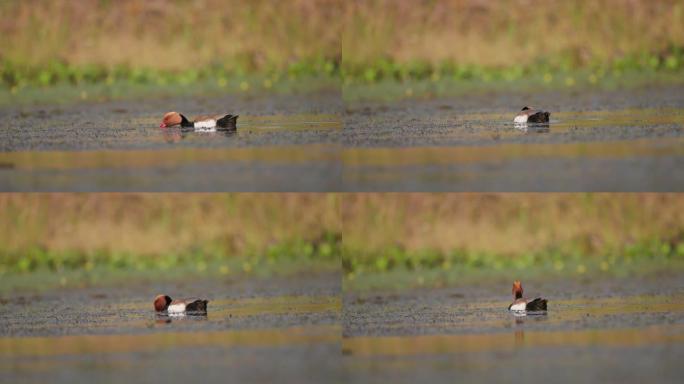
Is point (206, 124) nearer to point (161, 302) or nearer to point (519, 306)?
point (161, 302)

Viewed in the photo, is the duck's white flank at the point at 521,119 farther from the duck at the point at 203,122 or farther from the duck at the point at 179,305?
the duck at the point at 179,305

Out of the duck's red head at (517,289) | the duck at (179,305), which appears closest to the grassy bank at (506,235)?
the duck's red head at (517,289)

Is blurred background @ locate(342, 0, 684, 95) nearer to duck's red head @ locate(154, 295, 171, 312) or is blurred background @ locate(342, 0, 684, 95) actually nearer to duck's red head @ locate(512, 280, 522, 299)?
duck's red head @ locate(512, 280, 522, 299)

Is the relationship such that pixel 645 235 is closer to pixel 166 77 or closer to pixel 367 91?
pixel 367 91

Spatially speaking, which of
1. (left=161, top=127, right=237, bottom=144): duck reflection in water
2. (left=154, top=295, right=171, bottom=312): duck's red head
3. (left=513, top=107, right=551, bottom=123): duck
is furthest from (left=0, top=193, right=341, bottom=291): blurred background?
(left=513, top=107, right=551, bottom=123): duck

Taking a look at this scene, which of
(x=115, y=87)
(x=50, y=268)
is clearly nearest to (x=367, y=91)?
(x=115, y=87)
